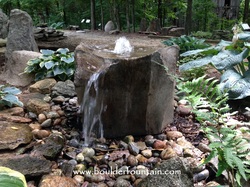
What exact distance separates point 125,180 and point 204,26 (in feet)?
32.0

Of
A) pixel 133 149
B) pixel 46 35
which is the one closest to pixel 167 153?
pixel 133 149

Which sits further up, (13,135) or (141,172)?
(13,135)

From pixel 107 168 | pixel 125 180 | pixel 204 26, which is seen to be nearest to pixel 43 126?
pixel 107 168

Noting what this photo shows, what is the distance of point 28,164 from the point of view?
6.45ft

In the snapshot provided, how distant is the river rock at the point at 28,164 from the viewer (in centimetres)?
190

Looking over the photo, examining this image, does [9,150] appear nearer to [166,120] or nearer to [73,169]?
[73,169]

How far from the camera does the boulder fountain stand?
2373 mm

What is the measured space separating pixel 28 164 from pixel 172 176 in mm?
1022

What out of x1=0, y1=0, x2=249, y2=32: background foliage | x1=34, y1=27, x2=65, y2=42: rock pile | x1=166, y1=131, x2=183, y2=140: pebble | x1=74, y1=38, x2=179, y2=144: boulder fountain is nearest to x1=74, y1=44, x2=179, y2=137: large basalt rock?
x1=74, y1=38, x2=179, y2=144: boulder fountain

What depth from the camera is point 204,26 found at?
1066 cm

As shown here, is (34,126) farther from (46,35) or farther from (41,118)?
(46,35)

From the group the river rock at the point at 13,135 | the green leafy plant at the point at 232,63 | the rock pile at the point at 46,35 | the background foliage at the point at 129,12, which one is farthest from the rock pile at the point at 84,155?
the background foliage at the point at 129,12

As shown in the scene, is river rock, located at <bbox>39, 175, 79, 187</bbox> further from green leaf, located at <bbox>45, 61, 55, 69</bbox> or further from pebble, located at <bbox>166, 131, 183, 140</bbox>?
green leaf, located at <bbox>45, 61, 55, 69</bbox>

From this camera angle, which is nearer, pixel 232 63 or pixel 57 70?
pixel 232 63
